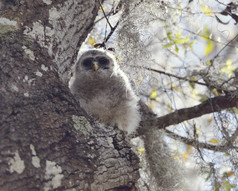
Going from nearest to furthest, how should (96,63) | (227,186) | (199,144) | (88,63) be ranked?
(227,186) → (199,144) → (96,63) → (88,63)

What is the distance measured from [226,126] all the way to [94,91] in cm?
115

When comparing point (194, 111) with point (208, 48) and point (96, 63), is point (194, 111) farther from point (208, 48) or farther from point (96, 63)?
point (96, 63)

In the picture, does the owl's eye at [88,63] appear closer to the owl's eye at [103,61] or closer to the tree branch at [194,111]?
the owl's eye at [103,61]

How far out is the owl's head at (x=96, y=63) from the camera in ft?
10.2

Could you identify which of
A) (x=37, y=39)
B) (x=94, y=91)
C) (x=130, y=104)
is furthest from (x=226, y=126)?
(x=37, y=39)

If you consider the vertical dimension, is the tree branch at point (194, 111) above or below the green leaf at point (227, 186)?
above

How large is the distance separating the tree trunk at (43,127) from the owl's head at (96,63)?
1299mm

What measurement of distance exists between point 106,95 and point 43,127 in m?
1.58

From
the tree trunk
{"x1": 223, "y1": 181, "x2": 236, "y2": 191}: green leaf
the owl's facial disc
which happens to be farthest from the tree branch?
the tree trunk

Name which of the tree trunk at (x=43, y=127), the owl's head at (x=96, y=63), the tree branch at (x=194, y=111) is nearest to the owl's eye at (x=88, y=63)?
the owl's head at (x=96, y=63)

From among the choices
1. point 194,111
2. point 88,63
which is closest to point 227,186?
point 194,111

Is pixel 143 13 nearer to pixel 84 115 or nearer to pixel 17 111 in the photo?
pixel 84 115

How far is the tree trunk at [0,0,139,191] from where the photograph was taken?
3.90ft

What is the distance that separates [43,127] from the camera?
1304mm
